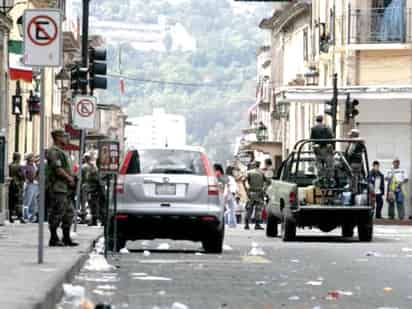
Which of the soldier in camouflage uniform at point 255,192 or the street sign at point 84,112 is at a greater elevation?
the street sign at point 84,112

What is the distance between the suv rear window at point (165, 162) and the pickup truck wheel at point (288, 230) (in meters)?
5.86

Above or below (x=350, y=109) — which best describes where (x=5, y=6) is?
above

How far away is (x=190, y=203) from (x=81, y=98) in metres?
7.64

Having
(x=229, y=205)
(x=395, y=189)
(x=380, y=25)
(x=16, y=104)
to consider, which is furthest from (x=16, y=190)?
(x=380, y=25)

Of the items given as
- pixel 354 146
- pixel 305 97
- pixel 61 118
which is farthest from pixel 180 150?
pixel 61 118

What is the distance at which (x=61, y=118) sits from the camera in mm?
74250

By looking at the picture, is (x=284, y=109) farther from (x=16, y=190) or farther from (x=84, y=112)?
(x=84, y=112)

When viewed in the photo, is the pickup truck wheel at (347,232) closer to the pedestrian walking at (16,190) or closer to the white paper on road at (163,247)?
the white paper on road at (163,247)

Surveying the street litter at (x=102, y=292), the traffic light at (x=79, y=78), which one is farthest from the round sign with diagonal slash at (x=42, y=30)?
the traffic light at (x=79, y=78)

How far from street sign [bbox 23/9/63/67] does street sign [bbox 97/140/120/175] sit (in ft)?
18.4

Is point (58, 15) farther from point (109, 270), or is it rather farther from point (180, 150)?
point (180, 150)

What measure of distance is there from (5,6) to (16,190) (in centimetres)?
587

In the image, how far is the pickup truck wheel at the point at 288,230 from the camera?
30344 millimetres

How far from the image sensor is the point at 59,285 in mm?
15281
